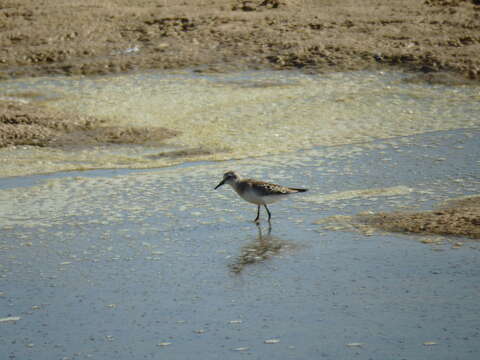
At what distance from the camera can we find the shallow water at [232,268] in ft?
17.7

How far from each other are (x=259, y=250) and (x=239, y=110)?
5.05 metres

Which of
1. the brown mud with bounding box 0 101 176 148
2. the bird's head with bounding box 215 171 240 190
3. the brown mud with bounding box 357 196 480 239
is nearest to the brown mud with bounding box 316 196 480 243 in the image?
the brown mud with bounding box 357 196 480 239

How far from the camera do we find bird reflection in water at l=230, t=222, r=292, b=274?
6.82 m

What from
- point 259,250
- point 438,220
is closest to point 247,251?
point 259,250

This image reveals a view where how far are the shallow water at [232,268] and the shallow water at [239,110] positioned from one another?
67 cm

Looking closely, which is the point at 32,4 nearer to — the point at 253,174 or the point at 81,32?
the point at 81,32

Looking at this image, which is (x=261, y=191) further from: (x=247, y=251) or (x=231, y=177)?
(x=247, y=251)

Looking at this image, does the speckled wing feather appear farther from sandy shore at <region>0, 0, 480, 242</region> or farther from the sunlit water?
sandy shore at <region>0, 0, 480, 242</region>

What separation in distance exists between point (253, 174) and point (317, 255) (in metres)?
2.62

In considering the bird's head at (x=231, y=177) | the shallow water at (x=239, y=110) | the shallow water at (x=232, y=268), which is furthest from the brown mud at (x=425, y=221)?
the shallow water at (x=239, y=110)

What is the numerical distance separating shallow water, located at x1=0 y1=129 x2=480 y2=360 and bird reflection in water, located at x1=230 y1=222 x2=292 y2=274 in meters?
0.02

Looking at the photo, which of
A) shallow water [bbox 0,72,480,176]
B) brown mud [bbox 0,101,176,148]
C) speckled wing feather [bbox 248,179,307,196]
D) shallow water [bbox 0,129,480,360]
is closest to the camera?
shallow water [bbox 0,129,480,360]

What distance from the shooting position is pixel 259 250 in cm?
713

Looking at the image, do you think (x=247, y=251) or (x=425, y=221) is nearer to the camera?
(x=247, y=251)
